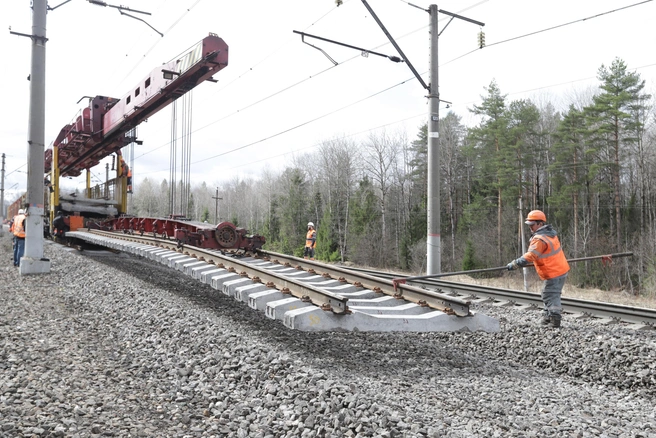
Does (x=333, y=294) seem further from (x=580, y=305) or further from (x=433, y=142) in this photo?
(x=433, y=142)

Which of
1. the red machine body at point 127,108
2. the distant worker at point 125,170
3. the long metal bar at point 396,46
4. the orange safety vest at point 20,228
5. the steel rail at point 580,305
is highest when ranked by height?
the long metal bar at point 396,46

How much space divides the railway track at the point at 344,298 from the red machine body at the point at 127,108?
367cm

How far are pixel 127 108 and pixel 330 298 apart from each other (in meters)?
10.4

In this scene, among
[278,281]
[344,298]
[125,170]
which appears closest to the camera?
[344,298]

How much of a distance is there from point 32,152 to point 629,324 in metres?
13.2

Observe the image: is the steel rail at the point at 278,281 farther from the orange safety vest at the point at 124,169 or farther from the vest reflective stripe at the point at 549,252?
the orange safety vest at the point at 124,169

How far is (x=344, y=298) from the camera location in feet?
14.2

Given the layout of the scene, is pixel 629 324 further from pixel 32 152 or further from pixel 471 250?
pixel 471 250

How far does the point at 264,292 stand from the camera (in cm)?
526

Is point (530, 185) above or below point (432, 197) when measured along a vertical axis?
above

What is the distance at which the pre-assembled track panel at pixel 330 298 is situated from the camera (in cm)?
429

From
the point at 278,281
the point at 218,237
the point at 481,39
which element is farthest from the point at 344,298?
the point at 481,39

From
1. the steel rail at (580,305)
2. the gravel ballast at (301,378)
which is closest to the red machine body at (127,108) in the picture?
the gravel ballast at (301,378)

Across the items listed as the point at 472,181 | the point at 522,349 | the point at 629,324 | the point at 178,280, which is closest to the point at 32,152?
the point at 178,280
